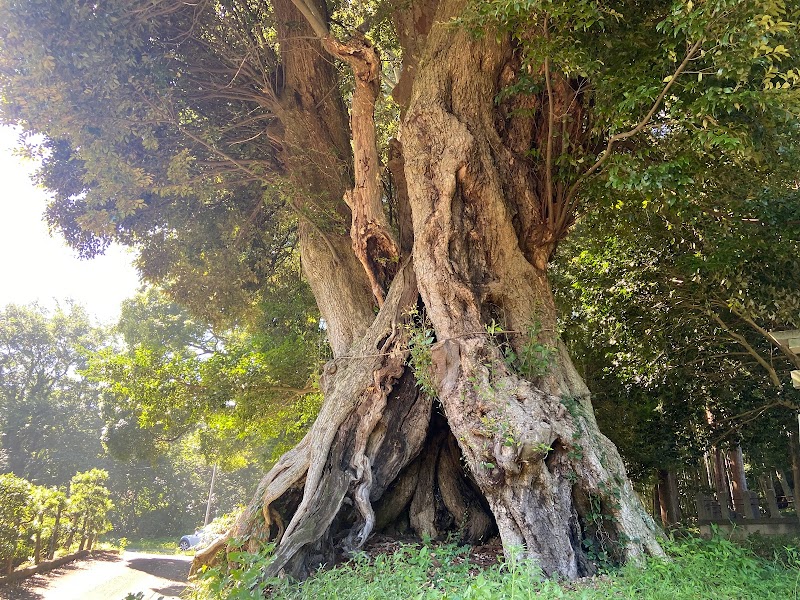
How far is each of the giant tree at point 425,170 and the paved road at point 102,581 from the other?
443cm

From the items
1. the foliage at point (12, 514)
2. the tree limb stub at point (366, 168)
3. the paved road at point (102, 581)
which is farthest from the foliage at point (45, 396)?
the tree limb stub at point (366, 168)

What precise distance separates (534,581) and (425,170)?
420 centimetres

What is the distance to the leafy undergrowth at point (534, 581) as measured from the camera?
312 cm

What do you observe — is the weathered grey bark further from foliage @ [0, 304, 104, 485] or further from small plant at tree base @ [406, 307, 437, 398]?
foliage @ [0, 304, 104, 485]

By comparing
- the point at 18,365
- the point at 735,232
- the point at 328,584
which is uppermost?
the point at 18,365

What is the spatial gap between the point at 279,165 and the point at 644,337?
19.8 ft

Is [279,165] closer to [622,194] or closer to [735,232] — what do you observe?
[622,194]

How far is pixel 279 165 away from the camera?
809cm

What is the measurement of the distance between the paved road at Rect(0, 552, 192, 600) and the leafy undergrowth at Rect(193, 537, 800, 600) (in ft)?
16.5

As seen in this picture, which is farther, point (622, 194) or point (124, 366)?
point (124, 366)

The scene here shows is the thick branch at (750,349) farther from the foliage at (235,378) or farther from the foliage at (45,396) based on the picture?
the foliage at (45,396)

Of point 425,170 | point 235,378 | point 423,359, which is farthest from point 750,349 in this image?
point 235,378

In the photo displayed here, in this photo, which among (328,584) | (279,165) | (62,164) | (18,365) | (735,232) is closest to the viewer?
(328,584)

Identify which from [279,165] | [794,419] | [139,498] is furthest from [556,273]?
[139,498]
